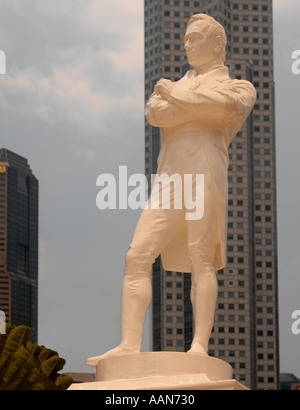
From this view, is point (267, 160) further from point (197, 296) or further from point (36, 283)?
point (197, 296)

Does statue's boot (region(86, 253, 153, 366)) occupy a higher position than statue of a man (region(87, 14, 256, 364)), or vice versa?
statue of a man (region(87, 14, 256, 364))

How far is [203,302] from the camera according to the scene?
10.5 metres

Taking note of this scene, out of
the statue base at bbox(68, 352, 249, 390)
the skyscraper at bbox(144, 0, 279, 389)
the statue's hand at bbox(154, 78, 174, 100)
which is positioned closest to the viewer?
the statue base at bbox(68, 352, 249, 390)

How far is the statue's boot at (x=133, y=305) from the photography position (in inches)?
410

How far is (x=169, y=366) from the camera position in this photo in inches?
392

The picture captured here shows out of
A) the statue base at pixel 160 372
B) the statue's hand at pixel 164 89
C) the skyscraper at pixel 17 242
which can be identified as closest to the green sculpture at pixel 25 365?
the statue base at pixel 160 372

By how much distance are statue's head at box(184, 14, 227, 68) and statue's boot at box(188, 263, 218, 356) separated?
2687mm

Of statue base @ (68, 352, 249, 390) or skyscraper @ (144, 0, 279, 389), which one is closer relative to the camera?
statue base @ (68, 352, 249, 390)

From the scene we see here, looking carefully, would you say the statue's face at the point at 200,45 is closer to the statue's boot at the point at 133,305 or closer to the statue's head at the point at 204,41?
the statue's head at the point at 204,41

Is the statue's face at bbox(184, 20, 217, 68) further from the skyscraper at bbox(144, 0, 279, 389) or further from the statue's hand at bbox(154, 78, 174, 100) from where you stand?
the skyscraper at bbox(144, 0, 279, 389)

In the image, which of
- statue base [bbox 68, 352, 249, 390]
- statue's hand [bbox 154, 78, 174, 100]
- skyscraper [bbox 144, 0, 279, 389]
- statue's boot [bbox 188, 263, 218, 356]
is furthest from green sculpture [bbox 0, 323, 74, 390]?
skyscraper [bbox 144, 0, 279, 389]

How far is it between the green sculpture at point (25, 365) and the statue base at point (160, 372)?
2.48 meters

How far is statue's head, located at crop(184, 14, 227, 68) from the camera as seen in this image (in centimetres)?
1142

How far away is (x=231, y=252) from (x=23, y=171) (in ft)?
108
